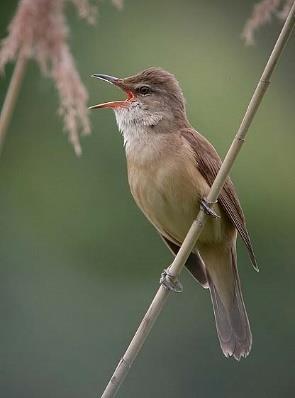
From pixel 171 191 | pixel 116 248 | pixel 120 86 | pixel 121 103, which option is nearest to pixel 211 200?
pixel 171 191

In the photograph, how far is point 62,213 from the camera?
546cm

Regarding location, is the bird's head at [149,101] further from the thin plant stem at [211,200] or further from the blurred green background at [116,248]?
the blurred green background at [116,248]

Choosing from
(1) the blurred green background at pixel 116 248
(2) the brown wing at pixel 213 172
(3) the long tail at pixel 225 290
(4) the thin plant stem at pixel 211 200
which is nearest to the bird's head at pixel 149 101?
(2) the brown wing at pixel 213 172

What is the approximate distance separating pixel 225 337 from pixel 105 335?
5.53ft

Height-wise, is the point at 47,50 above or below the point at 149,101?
above

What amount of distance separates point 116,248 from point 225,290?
1.51 meters

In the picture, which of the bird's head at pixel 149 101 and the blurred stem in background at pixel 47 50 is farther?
the bird's head at pixel 149 101

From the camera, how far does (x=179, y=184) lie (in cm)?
345

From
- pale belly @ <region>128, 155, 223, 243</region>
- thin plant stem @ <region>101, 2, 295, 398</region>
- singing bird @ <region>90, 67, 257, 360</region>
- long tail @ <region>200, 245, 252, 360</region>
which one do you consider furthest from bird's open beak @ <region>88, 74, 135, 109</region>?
thin plant stem @ <region>101, 2, 295, 398</region>

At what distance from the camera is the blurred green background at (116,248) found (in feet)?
17.0

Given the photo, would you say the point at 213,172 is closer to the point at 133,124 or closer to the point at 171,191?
the point at 171,191

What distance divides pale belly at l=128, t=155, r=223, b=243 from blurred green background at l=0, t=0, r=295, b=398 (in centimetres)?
153

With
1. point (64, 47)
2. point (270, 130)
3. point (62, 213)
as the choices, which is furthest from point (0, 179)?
point (64, 47)

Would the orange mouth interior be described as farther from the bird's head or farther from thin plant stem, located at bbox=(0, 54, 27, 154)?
thin plant stem, located at bbox=(0, 54, 27, 154)
